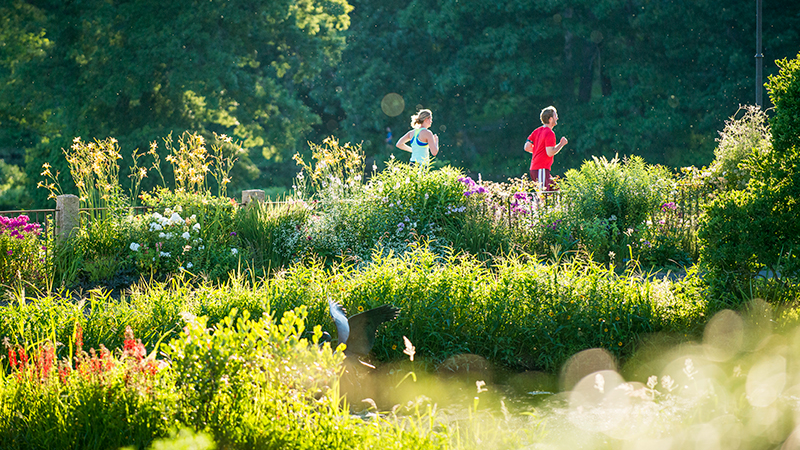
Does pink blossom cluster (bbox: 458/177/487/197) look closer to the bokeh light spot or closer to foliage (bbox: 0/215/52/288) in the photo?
foliage (bbox: 0/215/52/288)

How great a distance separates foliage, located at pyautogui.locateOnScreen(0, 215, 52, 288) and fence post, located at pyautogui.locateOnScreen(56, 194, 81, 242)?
1.07 ft

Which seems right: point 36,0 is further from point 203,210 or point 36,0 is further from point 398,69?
point 203,210

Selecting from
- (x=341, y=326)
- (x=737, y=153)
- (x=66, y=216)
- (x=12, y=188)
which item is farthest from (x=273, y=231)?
(x=12, y=188)

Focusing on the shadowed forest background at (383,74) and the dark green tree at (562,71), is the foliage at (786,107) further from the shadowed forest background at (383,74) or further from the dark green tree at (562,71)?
the dark green tree at (562,71)

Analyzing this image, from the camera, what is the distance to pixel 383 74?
947 inches

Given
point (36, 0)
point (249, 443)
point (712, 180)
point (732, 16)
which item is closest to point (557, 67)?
point (732, 16)

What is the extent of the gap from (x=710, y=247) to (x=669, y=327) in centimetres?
75

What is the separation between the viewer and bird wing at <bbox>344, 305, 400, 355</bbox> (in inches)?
168

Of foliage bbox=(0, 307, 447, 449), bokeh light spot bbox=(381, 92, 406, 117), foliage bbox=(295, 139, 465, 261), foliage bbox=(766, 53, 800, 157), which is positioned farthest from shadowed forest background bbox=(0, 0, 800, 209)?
foliage bbox=(766, 53, 800, 157)

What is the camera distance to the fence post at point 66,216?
23.8ft

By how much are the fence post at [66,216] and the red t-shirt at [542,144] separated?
6.54 m

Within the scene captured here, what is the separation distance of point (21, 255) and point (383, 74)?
18698 millimetres

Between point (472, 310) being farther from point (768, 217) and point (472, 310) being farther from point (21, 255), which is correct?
point (21, 255)

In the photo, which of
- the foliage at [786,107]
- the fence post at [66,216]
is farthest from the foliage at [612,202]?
the fence post at [66,216]
